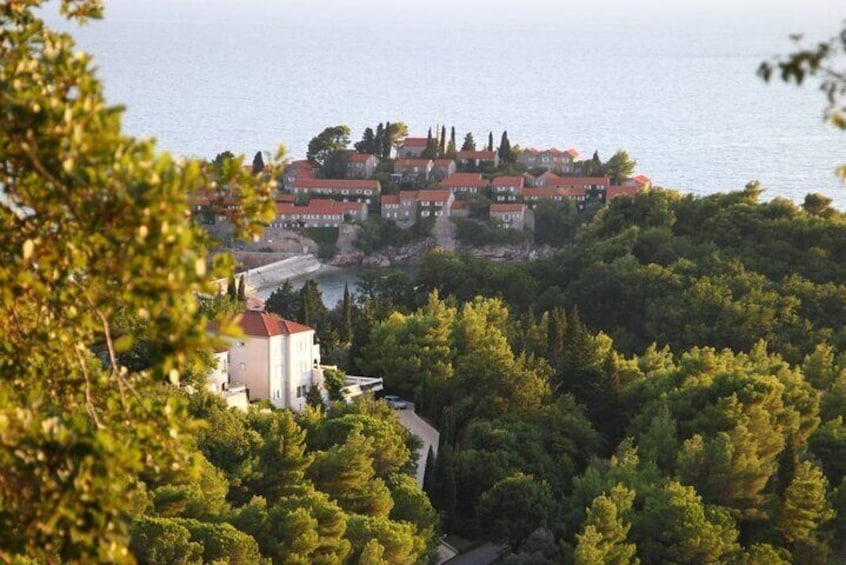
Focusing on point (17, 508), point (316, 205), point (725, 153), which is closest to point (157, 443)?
point (17, 508)

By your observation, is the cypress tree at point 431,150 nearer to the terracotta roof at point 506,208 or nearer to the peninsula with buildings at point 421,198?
the peninsula with buildings at point 421,198

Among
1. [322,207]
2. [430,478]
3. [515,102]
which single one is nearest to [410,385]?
[430,478]

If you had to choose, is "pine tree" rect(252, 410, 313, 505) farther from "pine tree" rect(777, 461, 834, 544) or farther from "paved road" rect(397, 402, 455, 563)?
"pine tree" rect(777, 461, 834, 544)

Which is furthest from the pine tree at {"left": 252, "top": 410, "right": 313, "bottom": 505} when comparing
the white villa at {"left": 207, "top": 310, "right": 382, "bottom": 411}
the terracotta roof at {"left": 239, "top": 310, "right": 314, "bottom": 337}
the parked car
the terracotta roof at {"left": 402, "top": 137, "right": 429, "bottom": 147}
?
the terracotta roof at {"left": 402, "top": 137, "right": 429, "bottom": 147}

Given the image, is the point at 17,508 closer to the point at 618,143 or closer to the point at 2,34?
the point at 2,34

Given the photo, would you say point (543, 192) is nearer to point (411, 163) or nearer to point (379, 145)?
point (411, 163)
